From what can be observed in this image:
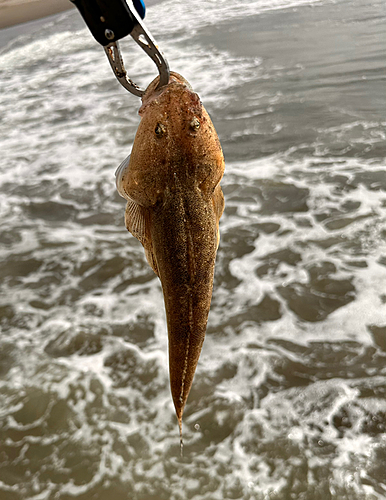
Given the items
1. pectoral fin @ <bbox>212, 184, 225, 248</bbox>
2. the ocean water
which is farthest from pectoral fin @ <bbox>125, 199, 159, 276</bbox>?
the ocean water

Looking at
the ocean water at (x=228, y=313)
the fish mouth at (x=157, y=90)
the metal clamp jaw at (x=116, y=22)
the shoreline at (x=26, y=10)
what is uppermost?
the metal clamp jaw at (x=116, y=22)

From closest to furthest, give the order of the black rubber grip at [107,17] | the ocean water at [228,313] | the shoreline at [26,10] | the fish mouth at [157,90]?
the black rubber grip at [107,17] < the fish mouth at [157,90] < the ocean water at [228,313] < the shoreline at [26,10]

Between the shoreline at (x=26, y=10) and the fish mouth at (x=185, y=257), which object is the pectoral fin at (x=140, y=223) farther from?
the shoreline at (x=26, y=10)

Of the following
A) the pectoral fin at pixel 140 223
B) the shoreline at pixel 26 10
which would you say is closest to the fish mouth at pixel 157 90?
the pectoral fin at pixel 140 223

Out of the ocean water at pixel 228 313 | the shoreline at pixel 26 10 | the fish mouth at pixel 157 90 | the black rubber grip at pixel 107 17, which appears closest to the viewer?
the black rubber grip at pixel 107 17

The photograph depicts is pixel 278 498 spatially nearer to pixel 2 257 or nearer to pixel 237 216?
pixel 237 216

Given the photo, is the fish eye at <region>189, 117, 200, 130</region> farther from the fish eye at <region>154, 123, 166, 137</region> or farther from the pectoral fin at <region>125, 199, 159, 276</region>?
the pectoral fin at <region>125, 199, 159, 276</region>
